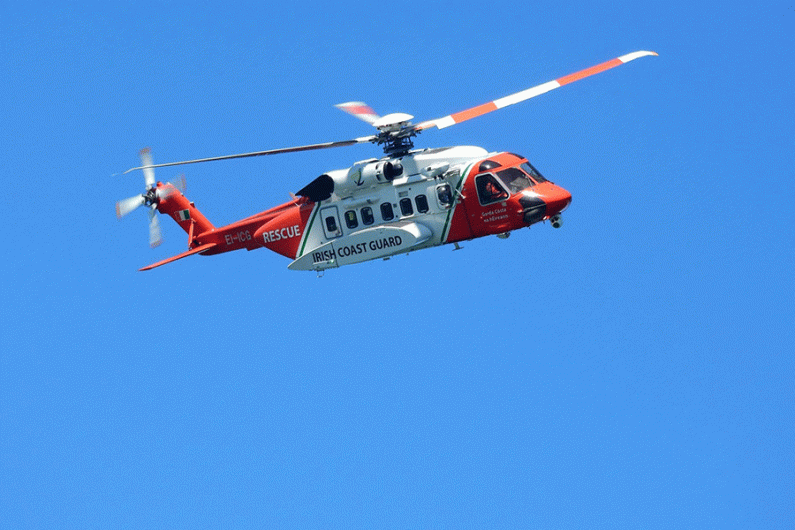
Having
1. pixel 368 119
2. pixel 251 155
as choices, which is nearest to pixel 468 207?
pixel 368 119

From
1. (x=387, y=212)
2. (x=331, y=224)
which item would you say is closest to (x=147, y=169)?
(x=331, y=224)

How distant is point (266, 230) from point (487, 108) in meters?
6.98

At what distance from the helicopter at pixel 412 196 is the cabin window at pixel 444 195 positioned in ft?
0.08

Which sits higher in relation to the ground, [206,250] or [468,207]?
[206,250]

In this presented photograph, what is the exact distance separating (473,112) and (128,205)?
11.2m

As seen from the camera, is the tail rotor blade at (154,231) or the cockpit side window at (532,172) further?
the tail rotor blade at (154,231)

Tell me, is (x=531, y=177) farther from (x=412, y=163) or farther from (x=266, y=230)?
(x=266, y=230)

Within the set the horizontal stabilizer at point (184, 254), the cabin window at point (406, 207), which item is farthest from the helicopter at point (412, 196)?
the horizontal stabilizer at point (184, 254)

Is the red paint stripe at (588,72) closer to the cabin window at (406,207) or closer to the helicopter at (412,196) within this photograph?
the helicopter at (412,196)

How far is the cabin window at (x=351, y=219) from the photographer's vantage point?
33.1 metres

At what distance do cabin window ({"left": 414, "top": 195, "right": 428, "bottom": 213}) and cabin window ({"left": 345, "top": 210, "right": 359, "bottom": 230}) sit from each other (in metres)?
1.72

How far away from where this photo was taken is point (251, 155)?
31.8 metres

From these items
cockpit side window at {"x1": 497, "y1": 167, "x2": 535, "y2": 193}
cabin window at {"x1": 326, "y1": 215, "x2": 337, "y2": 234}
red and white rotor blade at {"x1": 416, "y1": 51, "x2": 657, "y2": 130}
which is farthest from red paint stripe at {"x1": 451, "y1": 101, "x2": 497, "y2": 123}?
cabin window at {"x1": 326, "y1": 215, "x2": 337, "y2": 234}

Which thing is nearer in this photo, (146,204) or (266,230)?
(266,230)
